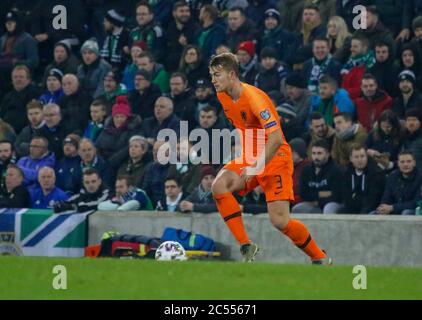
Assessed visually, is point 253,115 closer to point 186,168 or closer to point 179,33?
point 186,168

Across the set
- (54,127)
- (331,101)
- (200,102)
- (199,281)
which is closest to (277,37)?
(200,102)

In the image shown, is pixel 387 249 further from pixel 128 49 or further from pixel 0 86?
pixel 0 86

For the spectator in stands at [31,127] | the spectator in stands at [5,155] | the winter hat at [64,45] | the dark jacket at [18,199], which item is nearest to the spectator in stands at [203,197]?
the dark jacket at [18,199]

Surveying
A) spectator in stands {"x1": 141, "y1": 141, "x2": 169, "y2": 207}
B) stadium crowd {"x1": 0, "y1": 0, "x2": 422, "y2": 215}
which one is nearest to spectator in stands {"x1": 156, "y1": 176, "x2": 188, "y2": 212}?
stadium crowd {"x1": 0, "y1": 0, "x2": 422, "y2": 215}

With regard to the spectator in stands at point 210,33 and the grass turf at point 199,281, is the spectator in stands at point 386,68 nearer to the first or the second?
the spectator in stands at point 210,33

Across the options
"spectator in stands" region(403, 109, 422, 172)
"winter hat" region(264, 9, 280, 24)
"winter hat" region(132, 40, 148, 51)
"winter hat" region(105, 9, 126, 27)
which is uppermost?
"winter hat" region(105, 9, 126, 27)

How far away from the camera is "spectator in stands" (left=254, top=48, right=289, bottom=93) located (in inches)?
716

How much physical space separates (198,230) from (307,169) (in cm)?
156

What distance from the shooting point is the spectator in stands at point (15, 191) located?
1827 centimetres

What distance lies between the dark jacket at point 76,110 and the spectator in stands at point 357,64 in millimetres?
4457

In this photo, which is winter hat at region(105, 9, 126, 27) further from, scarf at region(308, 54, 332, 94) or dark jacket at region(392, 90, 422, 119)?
dark jacket at region(392, 90, 422, 119)

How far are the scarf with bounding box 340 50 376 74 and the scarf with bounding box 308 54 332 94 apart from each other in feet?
1.03

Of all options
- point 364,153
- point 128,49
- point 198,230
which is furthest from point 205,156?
point 128,49

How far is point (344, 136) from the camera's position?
16578 millimetres
